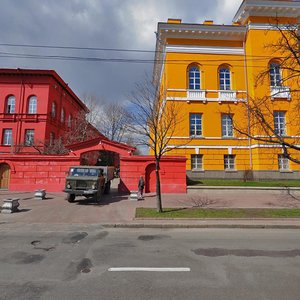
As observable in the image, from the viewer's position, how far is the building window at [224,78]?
27188 millimetres

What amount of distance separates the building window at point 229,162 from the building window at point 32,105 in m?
25.6

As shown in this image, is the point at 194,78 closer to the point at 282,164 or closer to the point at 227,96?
the point at 227,96

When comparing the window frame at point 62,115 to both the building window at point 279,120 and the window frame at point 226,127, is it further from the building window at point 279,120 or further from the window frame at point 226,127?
the building window at point 279,120

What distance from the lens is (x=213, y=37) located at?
87.8 feet

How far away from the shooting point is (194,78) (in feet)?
88.6

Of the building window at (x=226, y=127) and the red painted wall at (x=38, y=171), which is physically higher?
the building window at (x=226, y=127)

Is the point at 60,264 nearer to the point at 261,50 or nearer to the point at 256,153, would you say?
the point at 256,153

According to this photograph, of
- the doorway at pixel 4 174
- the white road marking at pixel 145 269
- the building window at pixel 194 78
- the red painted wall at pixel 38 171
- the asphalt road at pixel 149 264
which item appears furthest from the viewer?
the building window at pixel 194 78

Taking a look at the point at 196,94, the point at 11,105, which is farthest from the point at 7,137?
the point at 196,94

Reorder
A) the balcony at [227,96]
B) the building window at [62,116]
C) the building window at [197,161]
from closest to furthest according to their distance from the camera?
the building window at [197,161] → the balcony at [227,96] → the building window at [62,116]

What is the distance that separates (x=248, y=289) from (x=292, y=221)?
767 cm

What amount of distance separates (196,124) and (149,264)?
71.7ft

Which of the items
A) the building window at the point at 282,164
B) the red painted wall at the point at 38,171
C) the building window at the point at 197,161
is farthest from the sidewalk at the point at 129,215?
the building window at the point at 197,161

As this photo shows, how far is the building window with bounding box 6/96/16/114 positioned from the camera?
35.0 meters
